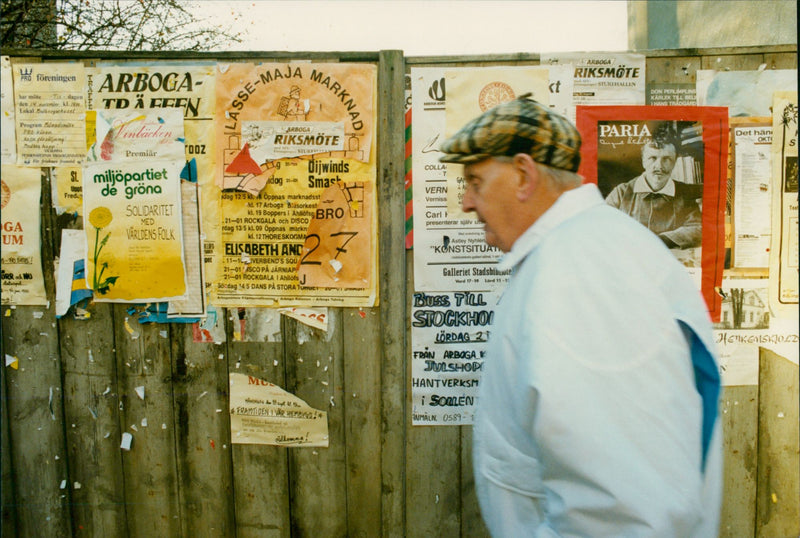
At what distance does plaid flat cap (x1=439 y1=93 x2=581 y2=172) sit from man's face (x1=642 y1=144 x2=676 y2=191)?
4.01 feet

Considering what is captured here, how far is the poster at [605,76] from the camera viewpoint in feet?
6.93

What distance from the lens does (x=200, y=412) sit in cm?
225

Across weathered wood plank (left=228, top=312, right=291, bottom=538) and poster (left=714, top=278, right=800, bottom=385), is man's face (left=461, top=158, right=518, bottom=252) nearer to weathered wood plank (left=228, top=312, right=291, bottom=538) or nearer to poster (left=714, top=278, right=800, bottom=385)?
weathered wood plank (left=228, top=312, right=291, bottom=538)

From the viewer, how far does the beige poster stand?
6.97 feet

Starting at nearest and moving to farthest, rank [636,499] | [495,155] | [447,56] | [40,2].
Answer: [636,499] < [495,155] < [447,56] < [40,2]

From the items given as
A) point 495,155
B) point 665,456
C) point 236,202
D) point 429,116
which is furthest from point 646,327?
point 236,202

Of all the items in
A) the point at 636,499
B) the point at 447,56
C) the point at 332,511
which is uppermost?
the point at 447,56

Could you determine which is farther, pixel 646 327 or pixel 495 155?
pixel 495 155

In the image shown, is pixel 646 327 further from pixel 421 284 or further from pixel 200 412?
pixel 200 412

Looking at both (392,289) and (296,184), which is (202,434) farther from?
(296,184)

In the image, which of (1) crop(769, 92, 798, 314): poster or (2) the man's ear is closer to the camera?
(2) the man's ear

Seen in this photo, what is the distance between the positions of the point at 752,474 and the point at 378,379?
165 cm

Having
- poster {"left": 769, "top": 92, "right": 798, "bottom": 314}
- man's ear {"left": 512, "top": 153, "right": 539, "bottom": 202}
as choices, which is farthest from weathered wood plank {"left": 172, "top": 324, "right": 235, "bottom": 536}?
poster {"left": 769, "top": 92, "right": 798, "bottom": 314}

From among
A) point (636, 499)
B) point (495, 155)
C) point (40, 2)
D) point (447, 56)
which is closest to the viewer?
point (636, 499)
